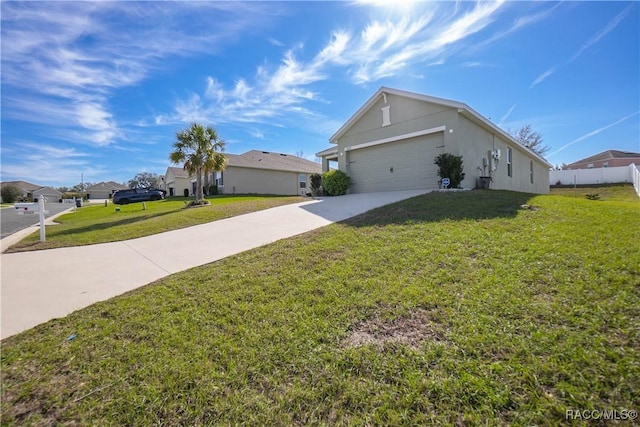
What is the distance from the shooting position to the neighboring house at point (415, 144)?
11.5 m

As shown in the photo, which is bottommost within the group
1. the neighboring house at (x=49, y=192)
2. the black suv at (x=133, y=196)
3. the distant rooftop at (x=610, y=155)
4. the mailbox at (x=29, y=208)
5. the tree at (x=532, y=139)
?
the mailbox at (x=29, y=208)

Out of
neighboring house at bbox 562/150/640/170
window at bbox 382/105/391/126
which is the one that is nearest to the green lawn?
window at bbox 382/105/391/126

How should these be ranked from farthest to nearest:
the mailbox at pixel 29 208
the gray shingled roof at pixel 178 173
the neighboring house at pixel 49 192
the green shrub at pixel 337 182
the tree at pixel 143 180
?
1. the tree at pixel 143 180
2. the neighboring house at pixel 49 192
3. the gray shingled roof at pixel 178 173
4. the green shrub at pixel 337 182
5. the mailbox at pixel 29 208

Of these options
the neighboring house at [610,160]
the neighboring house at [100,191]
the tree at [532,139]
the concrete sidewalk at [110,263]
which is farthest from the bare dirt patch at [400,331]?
the neighboring house at [100,191]

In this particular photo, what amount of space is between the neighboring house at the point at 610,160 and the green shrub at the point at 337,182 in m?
43.9

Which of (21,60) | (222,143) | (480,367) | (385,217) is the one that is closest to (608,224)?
(385,217)

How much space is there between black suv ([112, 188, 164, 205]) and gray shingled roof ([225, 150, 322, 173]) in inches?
332

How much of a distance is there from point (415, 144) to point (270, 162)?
17360 mm

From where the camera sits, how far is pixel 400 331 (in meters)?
2.70

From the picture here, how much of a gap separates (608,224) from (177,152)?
16.3 m

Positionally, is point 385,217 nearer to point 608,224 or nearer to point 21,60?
point 608,224

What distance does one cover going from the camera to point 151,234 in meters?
8.07

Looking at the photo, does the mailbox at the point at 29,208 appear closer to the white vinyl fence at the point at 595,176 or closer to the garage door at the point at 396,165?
the garage door at the point at 396,165

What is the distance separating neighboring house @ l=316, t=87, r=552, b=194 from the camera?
37.6 ft
